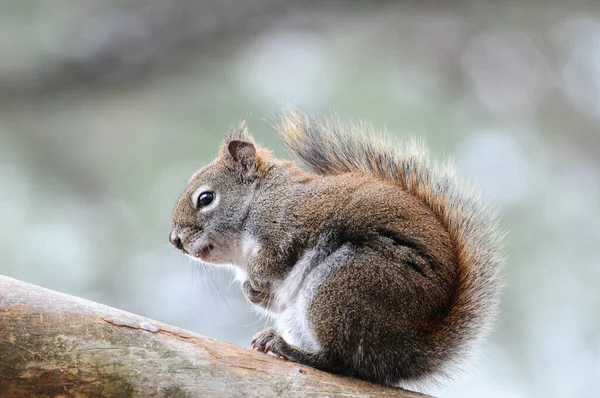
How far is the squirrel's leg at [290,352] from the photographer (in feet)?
7.34

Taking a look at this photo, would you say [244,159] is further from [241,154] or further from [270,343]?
Result: [270,343]

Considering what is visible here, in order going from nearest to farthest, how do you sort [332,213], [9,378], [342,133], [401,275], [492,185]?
[9,378], [401,275], [332,213], [342,133], [492,185]

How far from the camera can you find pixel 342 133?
2744 millimetres

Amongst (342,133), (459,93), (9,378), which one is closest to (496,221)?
(342,133)

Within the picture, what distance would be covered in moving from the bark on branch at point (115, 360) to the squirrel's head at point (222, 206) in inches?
24.9

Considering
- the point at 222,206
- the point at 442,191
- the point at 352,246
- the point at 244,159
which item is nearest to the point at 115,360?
the point at 352,246

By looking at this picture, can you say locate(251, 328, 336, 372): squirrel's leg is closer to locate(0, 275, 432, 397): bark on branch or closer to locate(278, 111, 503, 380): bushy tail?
locate(0, 275, 432, 397): bark on branch

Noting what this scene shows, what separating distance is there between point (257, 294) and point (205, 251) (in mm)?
310

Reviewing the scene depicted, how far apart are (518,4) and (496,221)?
2.63 m

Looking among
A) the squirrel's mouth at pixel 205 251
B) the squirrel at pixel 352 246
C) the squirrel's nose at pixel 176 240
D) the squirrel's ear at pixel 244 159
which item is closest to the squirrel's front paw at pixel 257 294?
the squirrel at pixel 352 246

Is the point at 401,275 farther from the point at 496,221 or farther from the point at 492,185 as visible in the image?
the point at 492,185

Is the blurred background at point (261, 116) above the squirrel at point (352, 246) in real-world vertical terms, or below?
above

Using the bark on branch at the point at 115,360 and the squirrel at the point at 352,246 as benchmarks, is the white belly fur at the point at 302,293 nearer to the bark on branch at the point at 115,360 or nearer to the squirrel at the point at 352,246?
the squirrel at the point at 352,246

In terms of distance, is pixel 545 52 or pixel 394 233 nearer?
pixel 394 233
